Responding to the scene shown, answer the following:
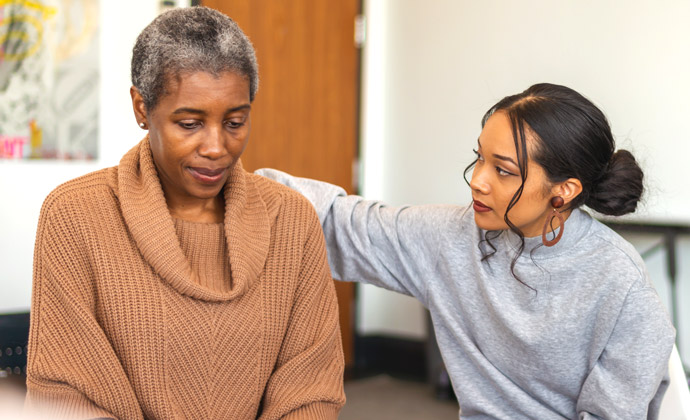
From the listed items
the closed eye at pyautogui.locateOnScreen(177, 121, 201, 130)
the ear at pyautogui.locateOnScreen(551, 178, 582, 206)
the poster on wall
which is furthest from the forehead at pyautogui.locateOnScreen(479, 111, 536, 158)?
the poster on wall

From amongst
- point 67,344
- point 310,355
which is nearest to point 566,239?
point 310,355

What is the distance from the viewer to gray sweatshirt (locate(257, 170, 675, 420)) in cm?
137

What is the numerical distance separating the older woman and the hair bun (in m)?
0.62

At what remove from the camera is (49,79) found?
243 centimetres

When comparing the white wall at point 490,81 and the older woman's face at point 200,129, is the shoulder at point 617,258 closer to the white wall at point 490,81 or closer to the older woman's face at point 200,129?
the older woman's face at point 200,129

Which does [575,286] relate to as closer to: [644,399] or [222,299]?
[644,399]

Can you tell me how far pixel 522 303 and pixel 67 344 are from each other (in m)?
0.86

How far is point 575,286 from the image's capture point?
1.44m

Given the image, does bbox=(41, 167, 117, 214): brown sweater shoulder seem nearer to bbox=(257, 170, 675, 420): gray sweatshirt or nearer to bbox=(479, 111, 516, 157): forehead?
bbox=(257, 170, 675, 420): gray sweatshirt

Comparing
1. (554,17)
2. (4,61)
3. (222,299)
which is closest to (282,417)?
(222,299)

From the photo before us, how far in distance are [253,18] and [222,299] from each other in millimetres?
2233

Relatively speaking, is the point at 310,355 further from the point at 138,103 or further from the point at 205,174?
the point at 138,103

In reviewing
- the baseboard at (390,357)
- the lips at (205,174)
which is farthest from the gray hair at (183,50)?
the baseboard at (390,357)

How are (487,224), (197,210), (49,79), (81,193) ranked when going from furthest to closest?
(49,79), (487,224), (197,210), (81,193)
